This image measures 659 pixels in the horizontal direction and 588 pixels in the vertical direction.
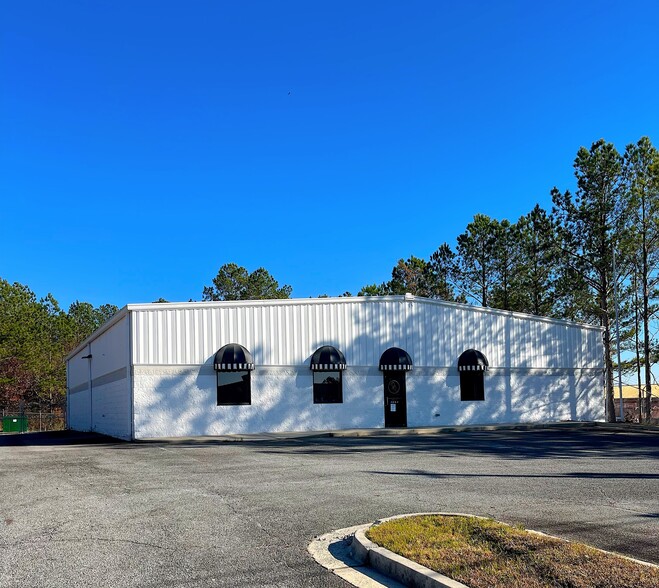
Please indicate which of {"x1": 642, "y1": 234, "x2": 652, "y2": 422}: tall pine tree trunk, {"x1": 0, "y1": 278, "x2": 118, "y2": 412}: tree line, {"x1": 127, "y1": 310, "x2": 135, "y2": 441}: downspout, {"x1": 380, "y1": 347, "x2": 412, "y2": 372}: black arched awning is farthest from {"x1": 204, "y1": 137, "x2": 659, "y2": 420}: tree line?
{"x1": 0, "y1": 278, "x2": 118, "y2": 412}: tree line

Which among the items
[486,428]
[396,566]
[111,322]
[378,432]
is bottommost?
[486,428]

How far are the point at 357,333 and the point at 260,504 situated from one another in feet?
61.1

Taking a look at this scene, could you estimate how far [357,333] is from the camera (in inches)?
1097

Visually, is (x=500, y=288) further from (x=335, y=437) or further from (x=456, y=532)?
(x=456, y=532)

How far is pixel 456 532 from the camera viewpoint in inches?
267

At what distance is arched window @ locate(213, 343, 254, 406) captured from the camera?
2528 cm

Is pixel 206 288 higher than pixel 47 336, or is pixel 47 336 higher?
pixel 206 288

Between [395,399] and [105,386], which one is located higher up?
[105,386]

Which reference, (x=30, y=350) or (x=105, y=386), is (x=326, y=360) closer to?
(x=105, y=386)

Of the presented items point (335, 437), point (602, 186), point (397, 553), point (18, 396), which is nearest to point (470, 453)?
point (335, 437)

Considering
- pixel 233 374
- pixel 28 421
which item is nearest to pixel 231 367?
pixel 233 374

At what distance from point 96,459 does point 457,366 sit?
56.9 ft

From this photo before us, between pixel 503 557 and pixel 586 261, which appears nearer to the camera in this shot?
pixel 503 557

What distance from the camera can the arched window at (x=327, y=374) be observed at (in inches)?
1051
